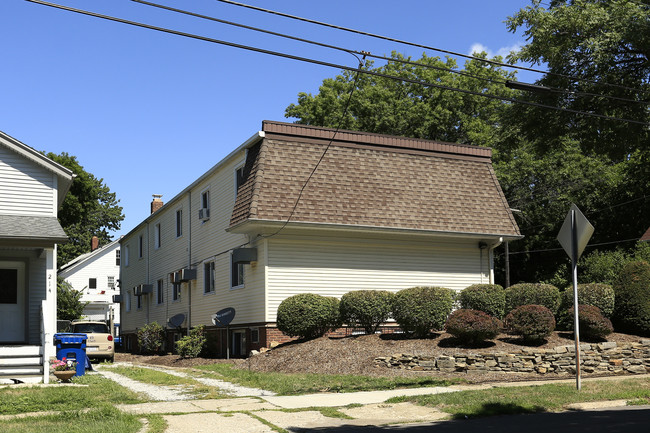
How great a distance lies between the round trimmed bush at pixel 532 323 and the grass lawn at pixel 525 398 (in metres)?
3.82

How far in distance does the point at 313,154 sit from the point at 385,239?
3.67m

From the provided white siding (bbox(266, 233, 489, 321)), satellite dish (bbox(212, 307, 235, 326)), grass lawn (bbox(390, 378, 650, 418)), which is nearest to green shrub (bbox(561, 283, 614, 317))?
white siding (bbox(266, 233, 489, 321))

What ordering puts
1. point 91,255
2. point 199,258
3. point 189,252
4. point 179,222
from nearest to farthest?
point 199,258
point 189,252
point 179,222
point 91,255

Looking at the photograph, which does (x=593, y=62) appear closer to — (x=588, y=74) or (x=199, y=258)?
(x=588, y=74)

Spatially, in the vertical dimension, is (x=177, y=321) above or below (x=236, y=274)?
below

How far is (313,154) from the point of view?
2267cm

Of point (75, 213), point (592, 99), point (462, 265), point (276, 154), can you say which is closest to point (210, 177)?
point (276, 154)

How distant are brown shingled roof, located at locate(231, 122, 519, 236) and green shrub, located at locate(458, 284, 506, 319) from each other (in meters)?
4.02

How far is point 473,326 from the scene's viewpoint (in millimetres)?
16422

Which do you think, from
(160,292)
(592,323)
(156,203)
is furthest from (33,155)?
(156,203)

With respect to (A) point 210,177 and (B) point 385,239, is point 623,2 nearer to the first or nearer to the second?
(B) point 385,239

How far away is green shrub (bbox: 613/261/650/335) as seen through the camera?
18.9 m

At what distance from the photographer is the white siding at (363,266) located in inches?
856

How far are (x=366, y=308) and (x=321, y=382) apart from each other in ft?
15.0
